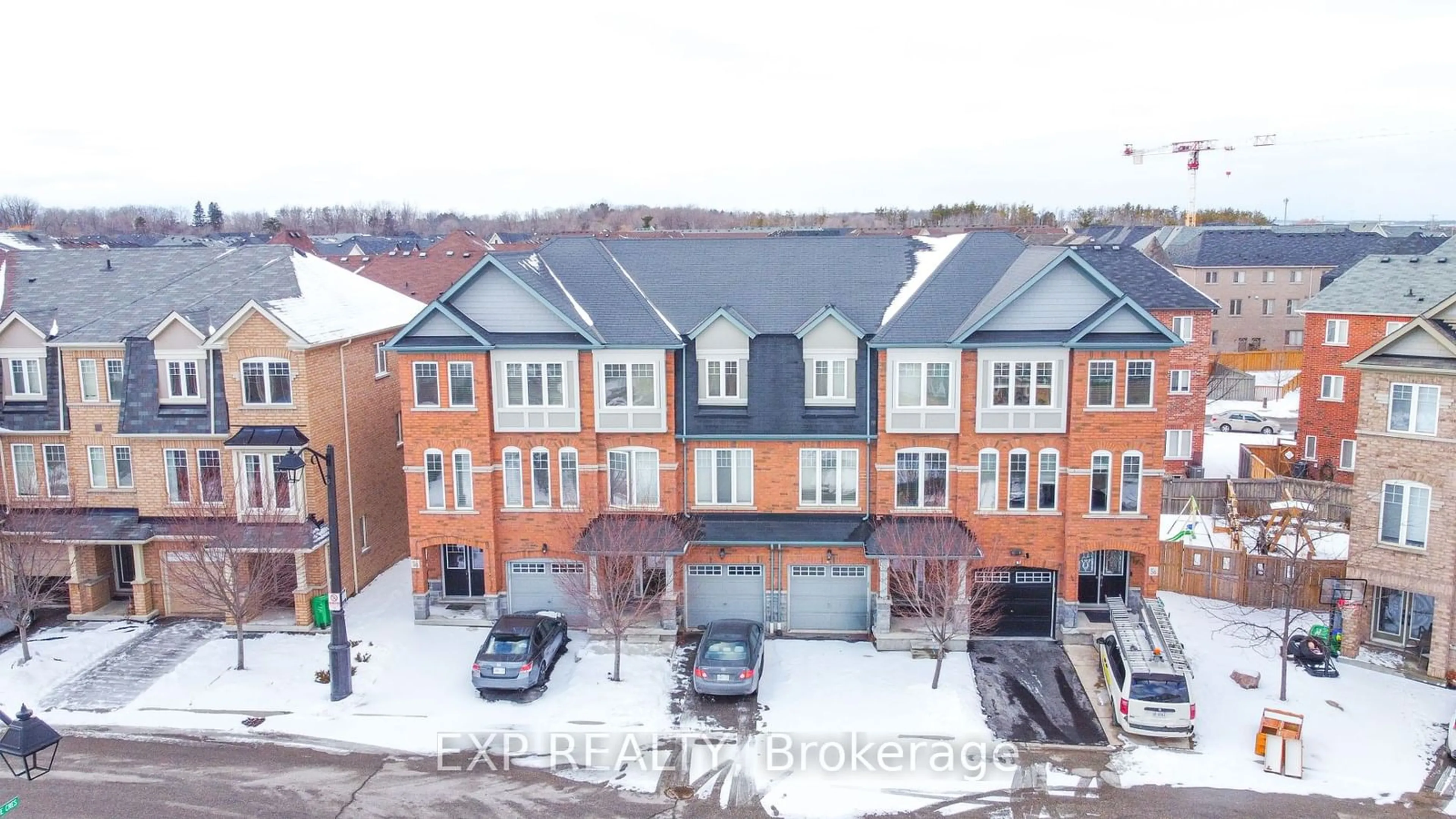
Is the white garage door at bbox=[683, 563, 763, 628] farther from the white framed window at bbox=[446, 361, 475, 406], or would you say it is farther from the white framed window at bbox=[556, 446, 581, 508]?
the white framed window at bbox=[446, 361, 475, 406]

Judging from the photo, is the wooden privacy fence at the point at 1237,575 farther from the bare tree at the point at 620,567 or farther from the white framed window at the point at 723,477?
the bare tree at the point at 620,567

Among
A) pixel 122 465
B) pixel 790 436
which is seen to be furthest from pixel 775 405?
pixel 122 465

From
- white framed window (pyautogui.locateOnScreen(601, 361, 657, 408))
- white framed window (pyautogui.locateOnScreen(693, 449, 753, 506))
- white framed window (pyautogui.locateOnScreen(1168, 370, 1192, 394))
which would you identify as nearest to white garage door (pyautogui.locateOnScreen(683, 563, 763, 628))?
white framed window (pyautogui.locateOnScreen(693, 449, 753, 506))

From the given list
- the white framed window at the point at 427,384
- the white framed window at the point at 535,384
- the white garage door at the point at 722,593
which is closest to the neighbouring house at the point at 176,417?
the white framed window at the point at 427,384

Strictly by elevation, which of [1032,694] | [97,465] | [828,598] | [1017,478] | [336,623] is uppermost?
[97,465]

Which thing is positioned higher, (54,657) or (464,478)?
(464,478)

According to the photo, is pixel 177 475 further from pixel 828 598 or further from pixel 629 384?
pixel 828 598

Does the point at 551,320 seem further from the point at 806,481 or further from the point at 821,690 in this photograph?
the point at 821,690

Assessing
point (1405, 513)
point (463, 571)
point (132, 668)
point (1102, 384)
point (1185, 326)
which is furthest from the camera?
point (1185, 326)
